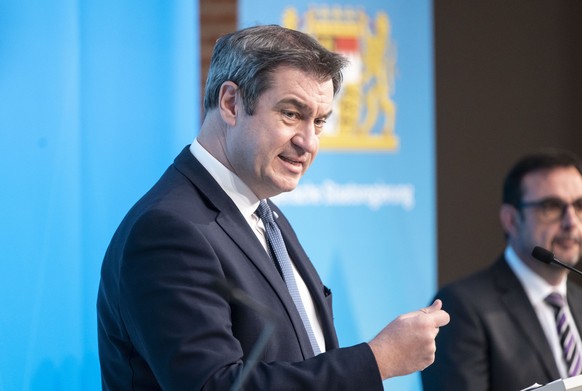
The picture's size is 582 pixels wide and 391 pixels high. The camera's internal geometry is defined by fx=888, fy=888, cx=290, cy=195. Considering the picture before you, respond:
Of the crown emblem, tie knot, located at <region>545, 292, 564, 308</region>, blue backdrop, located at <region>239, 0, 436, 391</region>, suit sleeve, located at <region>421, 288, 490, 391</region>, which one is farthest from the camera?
the crown emblem

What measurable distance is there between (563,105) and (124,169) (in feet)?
12.7

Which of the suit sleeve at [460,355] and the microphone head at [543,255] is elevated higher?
the microphone head at [543,255]

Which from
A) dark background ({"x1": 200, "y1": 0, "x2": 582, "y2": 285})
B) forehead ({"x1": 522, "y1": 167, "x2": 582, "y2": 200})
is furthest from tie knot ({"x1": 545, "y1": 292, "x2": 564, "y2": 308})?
dark background ({"x1": 200, "y1": 0, "x2": 582, "y2": 285})

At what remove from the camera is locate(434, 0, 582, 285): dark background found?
5.11 metres

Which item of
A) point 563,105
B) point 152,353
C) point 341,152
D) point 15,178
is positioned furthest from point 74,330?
point 563,105

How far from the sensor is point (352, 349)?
5.99 feet

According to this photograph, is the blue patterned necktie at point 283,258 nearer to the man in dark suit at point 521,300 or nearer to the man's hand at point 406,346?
the man's hand at point 406,346

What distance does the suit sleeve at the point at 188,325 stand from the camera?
172 centimetres

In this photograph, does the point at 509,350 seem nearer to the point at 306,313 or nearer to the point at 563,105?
the point at 306,313

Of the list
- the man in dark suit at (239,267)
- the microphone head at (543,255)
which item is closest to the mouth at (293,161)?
the man in dark suit at (239,267)

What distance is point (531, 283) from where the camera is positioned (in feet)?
10.6

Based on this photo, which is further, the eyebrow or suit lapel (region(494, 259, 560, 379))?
suit lapel (region(494, 259, 560, 379))

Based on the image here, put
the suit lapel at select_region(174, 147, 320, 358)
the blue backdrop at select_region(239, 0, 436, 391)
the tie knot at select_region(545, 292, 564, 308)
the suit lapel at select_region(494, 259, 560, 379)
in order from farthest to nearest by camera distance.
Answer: the blue backdrop at select_region(239, 0, 436, 391) < the tie knot at select_region(545, 292, 564, 308) < the suit lapel at select_region(494, 259, 560, 379) < the suit lapel at select_region(174, 147, 320, 358)

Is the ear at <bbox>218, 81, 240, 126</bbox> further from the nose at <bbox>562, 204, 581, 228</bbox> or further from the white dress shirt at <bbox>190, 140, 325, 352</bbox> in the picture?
the nose at <bbox>562, 204, 581, 228</bbox>
